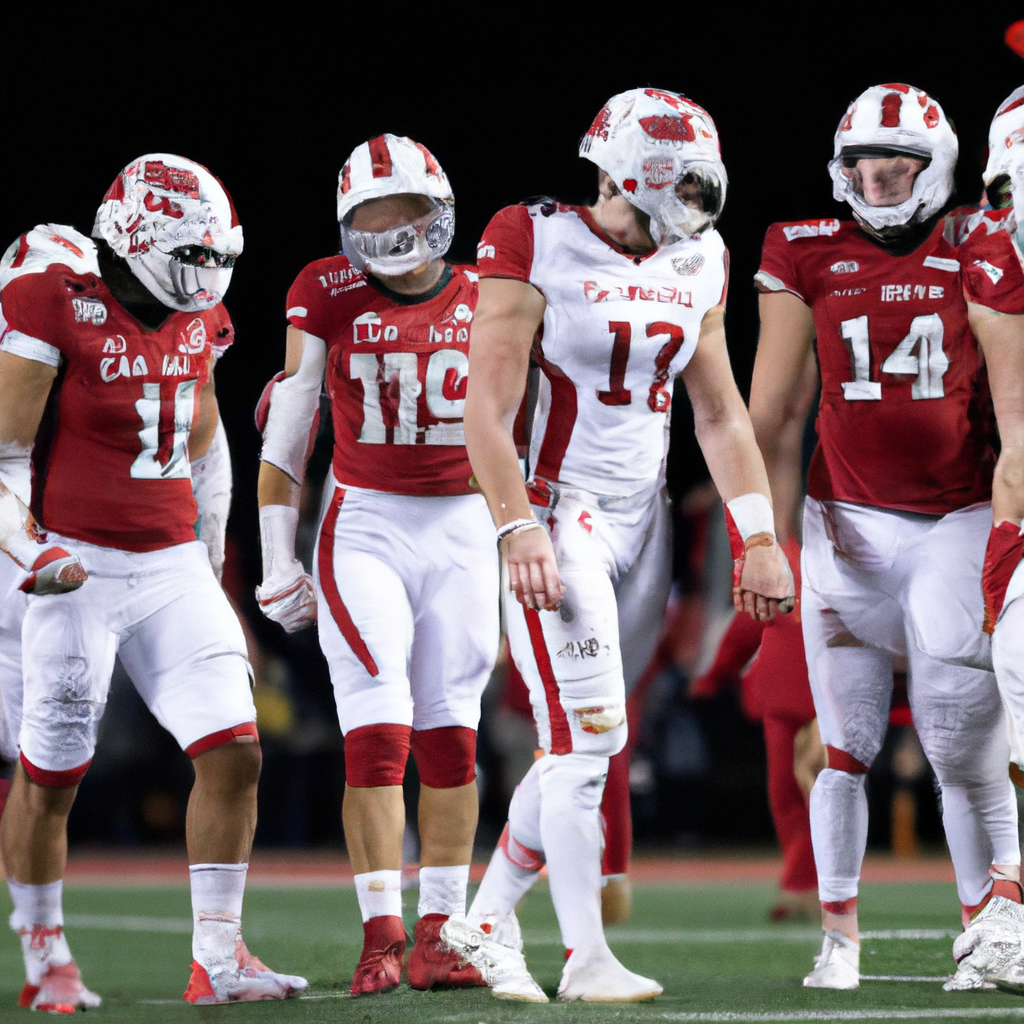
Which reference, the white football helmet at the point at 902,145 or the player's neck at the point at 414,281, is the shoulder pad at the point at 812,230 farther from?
the player's neck at the point at 414,281

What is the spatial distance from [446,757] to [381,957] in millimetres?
501

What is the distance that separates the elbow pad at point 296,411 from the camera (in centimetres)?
399

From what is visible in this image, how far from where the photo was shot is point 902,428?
357 centimetres

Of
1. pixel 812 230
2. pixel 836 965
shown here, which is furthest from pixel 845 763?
pixel 812 230

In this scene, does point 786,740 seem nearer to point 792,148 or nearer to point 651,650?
point 651,650

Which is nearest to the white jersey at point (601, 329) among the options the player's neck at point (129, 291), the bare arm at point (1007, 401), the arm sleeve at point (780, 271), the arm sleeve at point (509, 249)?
the arm sleeve at point (509, 249)

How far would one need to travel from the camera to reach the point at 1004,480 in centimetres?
330

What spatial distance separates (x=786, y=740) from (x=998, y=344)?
223 centimetres

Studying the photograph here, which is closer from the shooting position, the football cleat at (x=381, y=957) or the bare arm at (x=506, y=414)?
the bare arm at (x=506, y=414)

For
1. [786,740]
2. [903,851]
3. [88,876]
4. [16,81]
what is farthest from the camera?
[16,81]

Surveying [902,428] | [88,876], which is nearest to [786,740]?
[902,428]

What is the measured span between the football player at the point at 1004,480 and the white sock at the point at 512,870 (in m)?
0.97

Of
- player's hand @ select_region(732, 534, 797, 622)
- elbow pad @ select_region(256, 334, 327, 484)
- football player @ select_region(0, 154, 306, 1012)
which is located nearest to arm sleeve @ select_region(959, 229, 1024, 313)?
player's hand @ select_region(732, 534, 797, 622)

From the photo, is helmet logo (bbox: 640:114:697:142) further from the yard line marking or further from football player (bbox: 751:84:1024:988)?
the yard line marking
